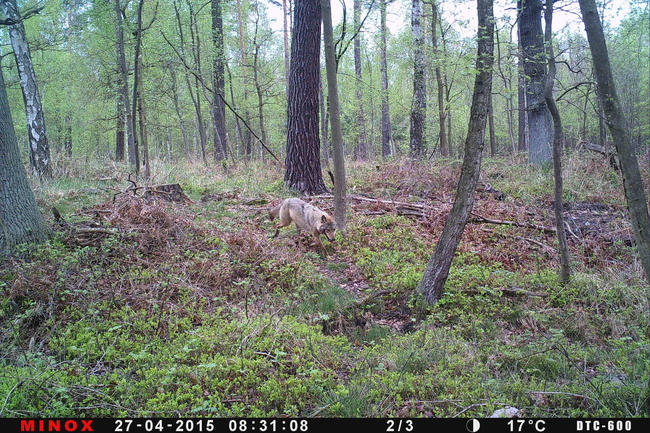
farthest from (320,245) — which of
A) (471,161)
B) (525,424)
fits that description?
(525,424)

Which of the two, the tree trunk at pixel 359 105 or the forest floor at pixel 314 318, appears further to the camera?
the tree trunk at pixel 359 105

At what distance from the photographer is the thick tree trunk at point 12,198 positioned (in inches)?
208

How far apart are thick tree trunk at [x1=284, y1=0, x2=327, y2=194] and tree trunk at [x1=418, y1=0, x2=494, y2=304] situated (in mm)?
5498

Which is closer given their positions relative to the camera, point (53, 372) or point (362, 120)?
point (53, 372)

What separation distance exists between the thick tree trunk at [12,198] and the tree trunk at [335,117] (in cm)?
470

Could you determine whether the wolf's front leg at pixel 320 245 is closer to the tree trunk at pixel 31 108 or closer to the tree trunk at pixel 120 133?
the tree trunk at pixel 31 108

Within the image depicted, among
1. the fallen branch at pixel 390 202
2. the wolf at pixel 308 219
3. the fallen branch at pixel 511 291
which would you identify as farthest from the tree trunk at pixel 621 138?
the fallen branch at pixel 390 202

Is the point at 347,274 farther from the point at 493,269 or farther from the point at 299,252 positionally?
the point at 493,269

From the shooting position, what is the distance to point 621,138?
2.83 metres

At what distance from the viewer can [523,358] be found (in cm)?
357

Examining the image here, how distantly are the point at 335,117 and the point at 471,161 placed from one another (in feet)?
9.66

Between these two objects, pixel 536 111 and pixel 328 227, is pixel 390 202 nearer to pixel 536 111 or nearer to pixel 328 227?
pixel 328 227

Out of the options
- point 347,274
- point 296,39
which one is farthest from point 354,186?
point 347,274

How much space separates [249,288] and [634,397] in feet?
13.0
